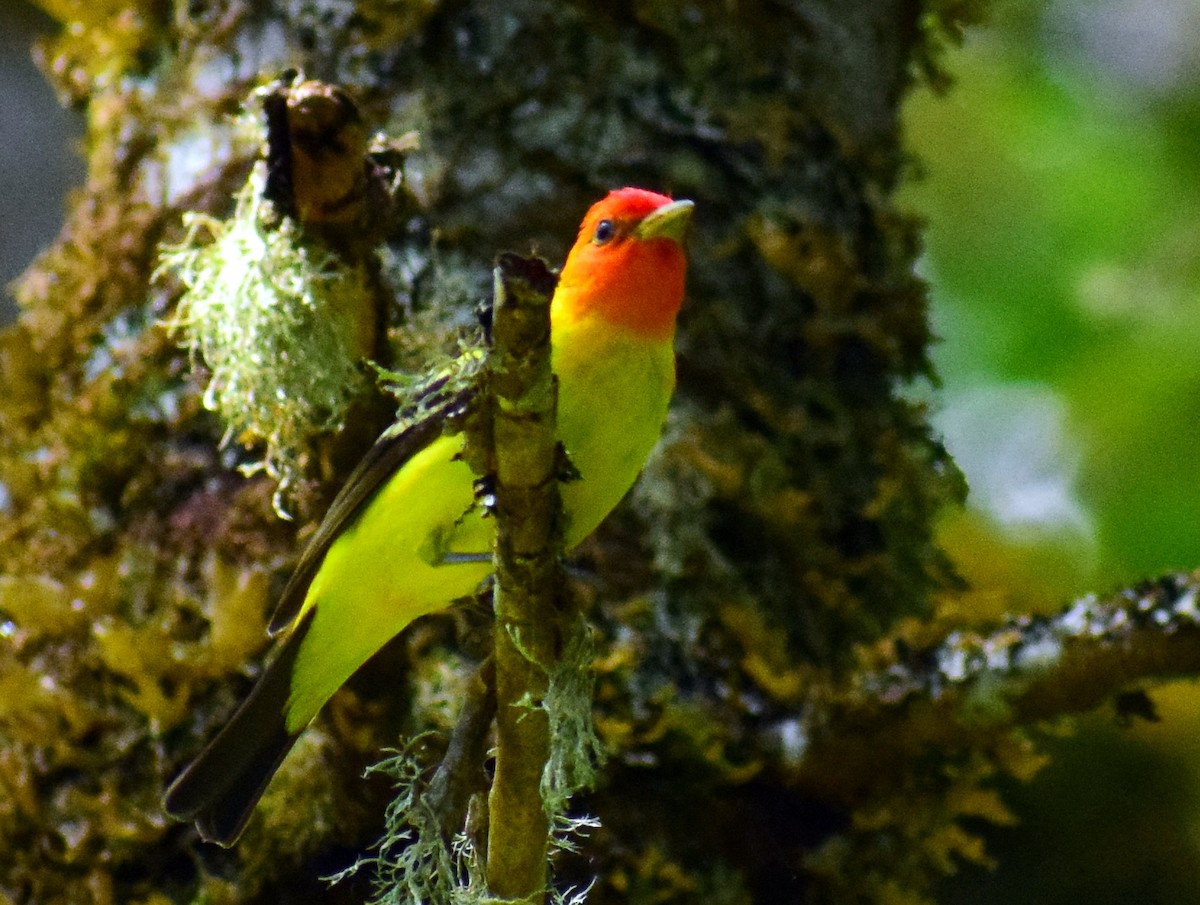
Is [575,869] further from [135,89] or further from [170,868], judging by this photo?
[135,89]

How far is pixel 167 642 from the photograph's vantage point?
2.78 metres

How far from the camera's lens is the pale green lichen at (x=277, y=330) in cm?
239

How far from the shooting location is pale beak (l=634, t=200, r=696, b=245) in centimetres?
258

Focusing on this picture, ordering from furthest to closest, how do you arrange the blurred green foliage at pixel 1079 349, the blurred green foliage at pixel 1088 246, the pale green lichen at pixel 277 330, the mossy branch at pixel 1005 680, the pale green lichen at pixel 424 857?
the blurred green foliage at pixel 1088 246
the blurred green foliage at pixel 1079 349
the pale green lichen at pixel 277 330
the mossy branch at pixel 1005 680
the pale green lichen at pixel 424 857

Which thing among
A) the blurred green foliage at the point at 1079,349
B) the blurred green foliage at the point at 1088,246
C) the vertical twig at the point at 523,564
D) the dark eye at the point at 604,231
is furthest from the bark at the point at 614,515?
the blurred green foliage at the point at 1088,246

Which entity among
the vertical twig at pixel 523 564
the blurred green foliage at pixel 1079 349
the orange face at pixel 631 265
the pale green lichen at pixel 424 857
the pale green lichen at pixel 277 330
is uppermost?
the blurred green foliage at pixel 1079 349

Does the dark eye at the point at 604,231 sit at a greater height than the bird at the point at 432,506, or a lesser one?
greater

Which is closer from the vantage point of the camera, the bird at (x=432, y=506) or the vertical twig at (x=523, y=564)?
the vertical twig at (x=523, y=564)

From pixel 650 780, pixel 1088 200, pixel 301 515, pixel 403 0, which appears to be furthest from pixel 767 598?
pixel 1088 200

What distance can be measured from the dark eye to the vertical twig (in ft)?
3.27

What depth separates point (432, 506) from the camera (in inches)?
97.9

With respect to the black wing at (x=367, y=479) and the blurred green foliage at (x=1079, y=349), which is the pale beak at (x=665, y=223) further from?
the blurred green foliage at (x=1079, y=349)

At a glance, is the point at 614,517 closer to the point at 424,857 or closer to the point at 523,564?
the point at 424,857

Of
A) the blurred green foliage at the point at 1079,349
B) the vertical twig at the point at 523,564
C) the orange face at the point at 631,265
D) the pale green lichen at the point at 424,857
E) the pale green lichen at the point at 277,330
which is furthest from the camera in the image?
the blurred green foliage at the point at 1079,349
